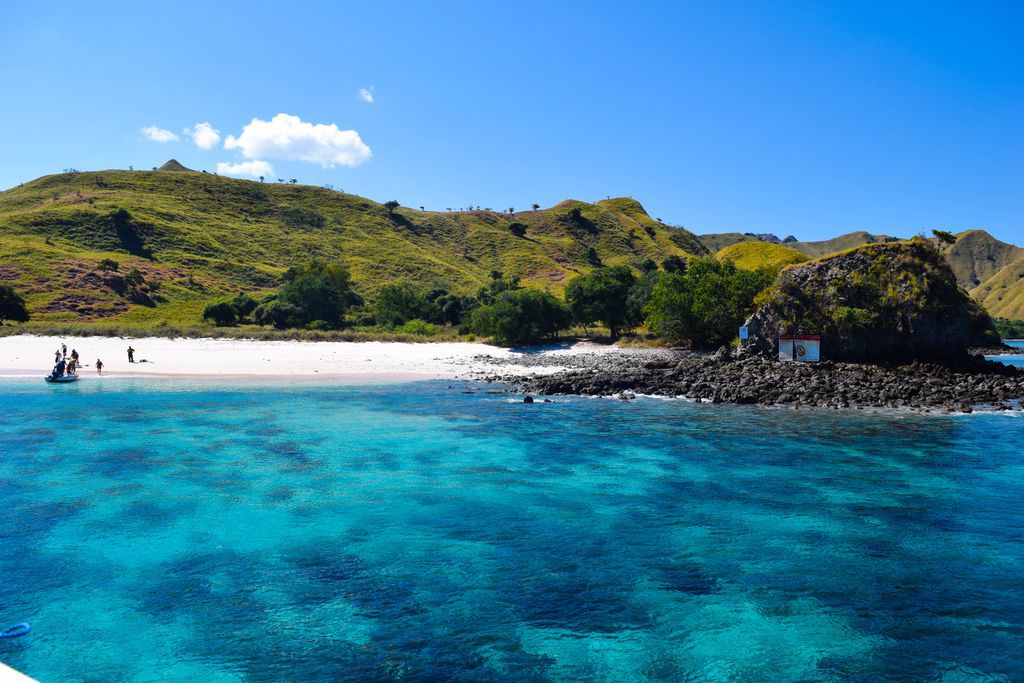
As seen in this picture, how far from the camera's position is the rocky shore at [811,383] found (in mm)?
36250

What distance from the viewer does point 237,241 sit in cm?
12225

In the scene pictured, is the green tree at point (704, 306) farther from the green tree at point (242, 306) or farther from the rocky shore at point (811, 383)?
the green tree at point (242, 306)

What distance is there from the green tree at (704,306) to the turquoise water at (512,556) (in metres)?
32.0

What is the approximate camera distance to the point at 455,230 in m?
166

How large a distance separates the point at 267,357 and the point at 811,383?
43153 mm

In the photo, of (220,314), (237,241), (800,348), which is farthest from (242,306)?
(800,348)

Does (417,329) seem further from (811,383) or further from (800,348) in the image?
(811,383)

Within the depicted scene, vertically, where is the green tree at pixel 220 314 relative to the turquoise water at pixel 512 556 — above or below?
above

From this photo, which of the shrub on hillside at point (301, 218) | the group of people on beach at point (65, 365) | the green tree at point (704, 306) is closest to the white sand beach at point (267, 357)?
the group of people on beach at point (65, 365)

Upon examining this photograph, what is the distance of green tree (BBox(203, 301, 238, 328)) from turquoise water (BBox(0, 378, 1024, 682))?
52.2 m

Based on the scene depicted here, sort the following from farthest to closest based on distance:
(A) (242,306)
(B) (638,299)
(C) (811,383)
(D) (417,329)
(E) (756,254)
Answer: (E) (756,254) < (A) (242,306) < (D) (417,329) < (B) (638,299) < (C) (811,383)

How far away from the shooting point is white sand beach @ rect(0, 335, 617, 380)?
49.8 metres

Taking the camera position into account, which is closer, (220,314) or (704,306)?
(704,306)

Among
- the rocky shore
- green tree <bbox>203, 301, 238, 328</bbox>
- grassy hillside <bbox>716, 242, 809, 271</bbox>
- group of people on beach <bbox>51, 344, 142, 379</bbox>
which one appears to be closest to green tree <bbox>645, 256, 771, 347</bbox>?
the rocky shore
